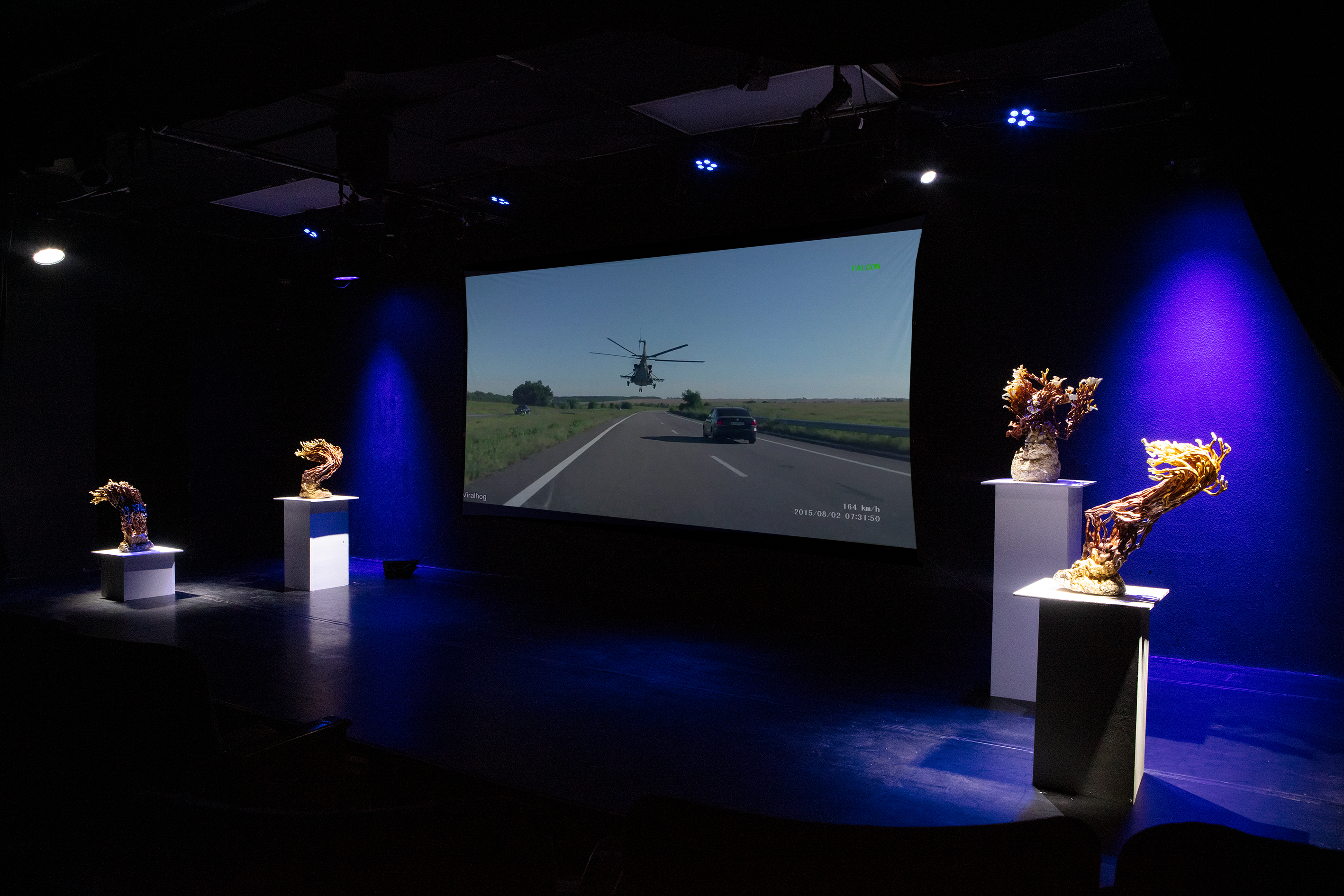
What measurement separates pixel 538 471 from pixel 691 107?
355cm

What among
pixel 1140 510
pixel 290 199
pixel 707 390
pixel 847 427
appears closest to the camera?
pixel 1140 510

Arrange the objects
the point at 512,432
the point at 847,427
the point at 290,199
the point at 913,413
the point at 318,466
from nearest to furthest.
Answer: the point at 913,413 → the point at 847,427 → the point at 318,466 → the point at 290,199 → the point at 512,432

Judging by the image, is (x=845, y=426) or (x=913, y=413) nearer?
(x=913, y=413)

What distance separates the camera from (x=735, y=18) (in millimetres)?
2166

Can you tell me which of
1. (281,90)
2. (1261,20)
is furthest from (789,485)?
(1261,20)

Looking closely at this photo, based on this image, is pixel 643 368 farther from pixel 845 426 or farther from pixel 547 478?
pixel 845 426

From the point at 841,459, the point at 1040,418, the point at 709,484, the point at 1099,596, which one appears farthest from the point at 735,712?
the point at 709,484

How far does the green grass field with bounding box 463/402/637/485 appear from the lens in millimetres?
7168

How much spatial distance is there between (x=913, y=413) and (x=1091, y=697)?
2807 millimetres

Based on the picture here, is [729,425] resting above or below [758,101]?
below

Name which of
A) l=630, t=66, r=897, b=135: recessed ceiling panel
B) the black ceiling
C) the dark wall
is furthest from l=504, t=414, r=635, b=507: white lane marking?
l=630, t=66, r=897, b=135: recessed ceiling panel

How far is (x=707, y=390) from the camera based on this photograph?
6.48 meters

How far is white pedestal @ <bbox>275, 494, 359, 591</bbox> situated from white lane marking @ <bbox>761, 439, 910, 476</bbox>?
3581 millimetres

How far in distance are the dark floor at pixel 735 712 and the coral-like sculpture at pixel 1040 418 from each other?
3.87 feet
